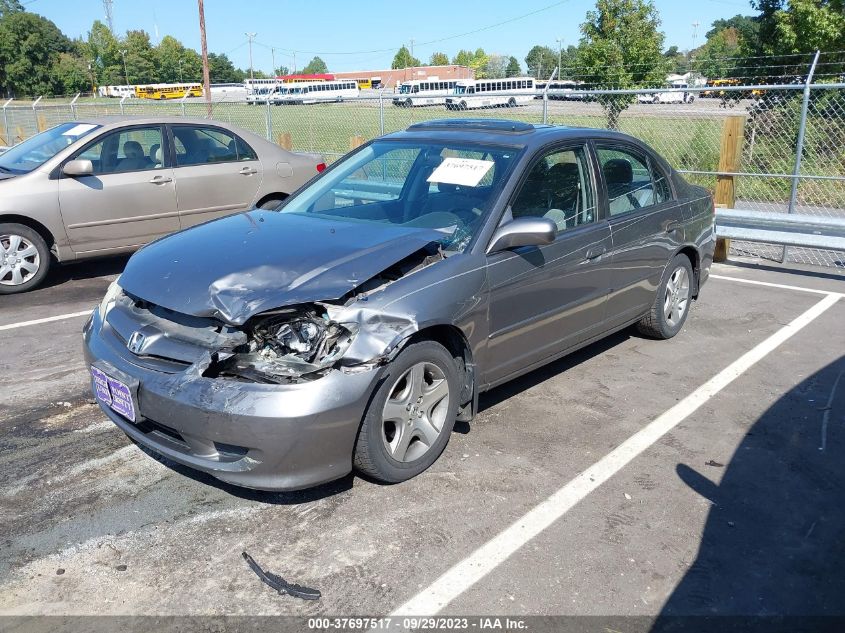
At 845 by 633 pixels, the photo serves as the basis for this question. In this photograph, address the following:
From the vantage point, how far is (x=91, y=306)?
6930mm

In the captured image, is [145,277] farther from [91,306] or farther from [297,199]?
[91,306]

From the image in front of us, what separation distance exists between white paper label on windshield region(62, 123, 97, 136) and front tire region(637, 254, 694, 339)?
5.95m

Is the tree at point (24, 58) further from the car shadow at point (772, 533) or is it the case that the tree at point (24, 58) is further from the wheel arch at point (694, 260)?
the car shadow at point (772, 533)

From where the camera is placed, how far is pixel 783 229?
835cm

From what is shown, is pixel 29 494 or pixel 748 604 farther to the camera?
pixel 29 494

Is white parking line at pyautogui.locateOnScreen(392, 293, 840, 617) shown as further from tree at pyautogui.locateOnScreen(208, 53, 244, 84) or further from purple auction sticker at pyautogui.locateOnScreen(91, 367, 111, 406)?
tree at pyautogui.locateOnScreen(208, 53, 244, 84)

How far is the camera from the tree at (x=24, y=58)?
77.8 m

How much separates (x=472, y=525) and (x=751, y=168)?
1138cm

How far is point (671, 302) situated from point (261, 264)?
371 centimetres

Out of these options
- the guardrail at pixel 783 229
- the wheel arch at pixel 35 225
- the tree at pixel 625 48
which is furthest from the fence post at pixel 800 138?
the tree at pixel 625 48

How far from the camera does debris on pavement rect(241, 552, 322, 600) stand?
2872mm

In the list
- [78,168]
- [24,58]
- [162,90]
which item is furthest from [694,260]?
[24,58]

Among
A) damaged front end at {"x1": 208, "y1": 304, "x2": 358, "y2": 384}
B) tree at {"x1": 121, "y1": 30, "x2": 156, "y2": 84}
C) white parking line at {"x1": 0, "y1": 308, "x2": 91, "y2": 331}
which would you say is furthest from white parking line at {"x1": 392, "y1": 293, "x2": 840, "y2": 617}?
tree at {"x1": 121, "y1": 30, "x2": 156, "y2": 84}

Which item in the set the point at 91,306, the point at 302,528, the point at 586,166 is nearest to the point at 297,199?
the point at 586,166
